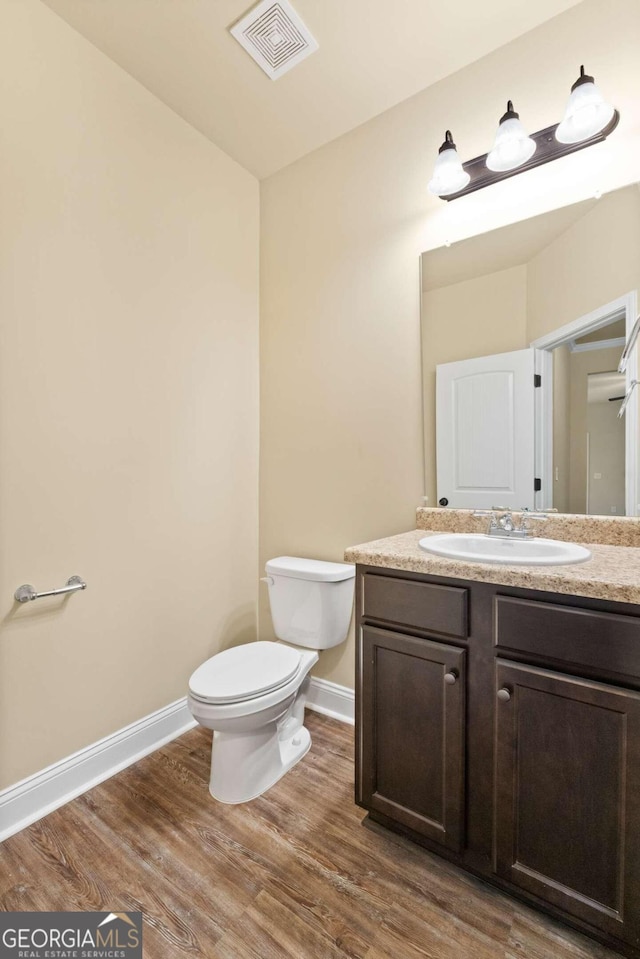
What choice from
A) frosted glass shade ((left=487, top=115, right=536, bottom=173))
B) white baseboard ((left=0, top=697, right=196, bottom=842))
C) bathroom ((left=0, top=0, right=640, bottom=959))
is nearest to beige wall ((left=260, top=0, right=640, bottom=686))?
bathroom ((left=0, top=0, right=640, bottom=959))

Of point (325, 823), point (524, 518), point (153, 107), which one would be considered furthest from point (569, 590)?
point (153, 107)

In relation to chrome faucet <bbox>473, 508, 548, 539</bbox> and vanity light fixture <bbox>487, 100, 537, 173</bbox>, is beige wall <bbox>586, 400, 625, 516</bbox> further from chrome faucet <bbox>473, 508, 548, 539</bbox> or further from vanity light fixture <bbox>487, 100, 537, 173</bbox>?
vanity light fixture <bbox>487, 100, 537, 173</bbox>

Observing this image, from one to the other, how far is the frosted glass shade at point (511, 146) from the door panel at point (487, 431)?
24.8 inches

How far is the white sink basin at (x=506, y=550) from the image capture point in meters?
1.14

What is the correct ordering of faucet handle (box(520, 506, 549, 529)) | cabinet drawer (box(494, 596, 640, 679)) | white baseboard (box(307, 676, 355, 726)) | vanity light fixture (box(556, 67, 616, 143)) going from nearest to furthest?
cabinet drawer (box(494, 596, 640, 679)) → vanity light fixture (box(556, 67, 616, 143)) → faucet handle (box(520, 506, 549, 529)) → white baseboard (box(307, 676, 355, 726))

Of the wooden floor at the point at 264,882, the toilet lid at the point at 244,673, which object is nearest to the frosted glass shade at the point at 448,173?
the toilet lid at the point at 244,673

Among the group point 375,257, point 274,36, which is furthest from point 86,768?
point 274,36

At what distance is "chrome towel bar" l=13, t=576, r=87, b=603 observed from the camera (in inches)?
56.2

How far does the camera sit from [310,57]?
1664mm

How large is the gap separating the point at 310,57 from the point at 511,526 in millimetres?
1933

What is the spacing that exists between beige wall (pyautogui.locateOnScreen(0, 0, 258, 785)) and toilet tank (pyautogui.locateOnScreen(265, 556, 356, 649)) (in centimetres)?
38

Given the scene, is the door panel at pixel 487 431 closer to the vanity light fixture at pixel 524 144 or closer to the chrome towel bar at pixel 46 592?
the vanity light fixture at pixel 524 144

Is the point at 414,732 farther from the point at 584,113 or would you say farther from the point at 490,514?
the point at 584,113

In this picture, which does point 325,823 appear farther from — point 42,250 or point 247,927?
point 42,250
